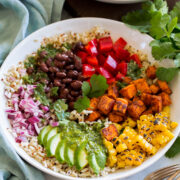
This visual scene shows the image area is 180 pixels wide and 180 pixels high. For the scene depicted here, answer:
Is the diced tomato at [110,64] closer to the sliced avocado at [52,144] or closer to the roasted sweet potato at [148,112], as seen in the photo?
→ the roasted sweet potato at [148,112]

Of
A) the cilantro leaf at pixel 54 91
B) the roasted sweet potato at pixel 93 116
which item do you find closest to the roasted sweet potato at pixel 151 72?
the roasted sweet potato at pixel 93 116

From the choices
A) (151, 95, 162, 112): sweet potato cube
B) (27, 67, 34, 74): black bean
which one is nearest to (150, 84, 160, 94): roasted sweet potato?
(151, 95, 162, 112): sweet potato cube

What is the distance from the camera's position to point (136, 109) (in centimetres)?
250

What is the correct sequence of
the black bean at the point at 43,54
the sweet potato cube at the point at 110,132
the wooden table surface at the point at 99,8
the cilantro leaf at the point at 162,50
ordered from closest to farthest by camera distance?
the sweet potato cube at the point at 110,132, the cilantro leaf at the point at 162,50, the black bean at the point at 43,54, the wooden table surface at the point at 99,8

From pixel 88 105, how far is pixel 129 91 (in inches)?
14.2

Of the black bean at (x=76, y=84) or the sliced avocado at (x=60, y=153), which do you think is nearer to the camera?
the sliced avocado at (x=60, y=153)

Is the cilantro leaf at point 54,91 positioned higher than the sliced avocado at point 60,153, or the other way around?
the cilantro leaf at point 54,91

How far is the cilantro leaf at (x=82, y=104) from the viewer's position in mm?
2581

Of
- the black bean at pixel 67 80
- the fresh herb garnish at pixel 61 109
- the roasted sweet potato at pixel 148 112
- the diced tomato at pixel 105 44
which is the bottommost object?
the fresh herb garnish at pixel 61 109

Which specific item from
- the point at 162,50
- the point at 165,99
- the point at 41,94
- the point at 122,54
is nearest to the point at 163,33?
the point at 162,50

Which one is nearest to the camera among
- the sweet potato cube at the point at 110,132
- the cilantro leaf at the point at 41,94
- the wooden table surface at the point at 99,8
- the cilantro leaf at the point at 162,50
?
the sweet potato cube at the point at 110,132

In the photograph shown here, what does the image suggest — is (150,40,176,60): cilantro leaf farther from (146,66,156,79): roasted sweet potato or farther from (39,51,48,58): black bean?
(39,51,48,58): black bean

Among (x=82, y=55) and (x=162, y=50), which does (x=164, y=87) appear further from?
(x=82, y=55)

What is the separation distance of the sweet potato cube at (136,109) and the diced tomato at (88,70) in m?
0.48
